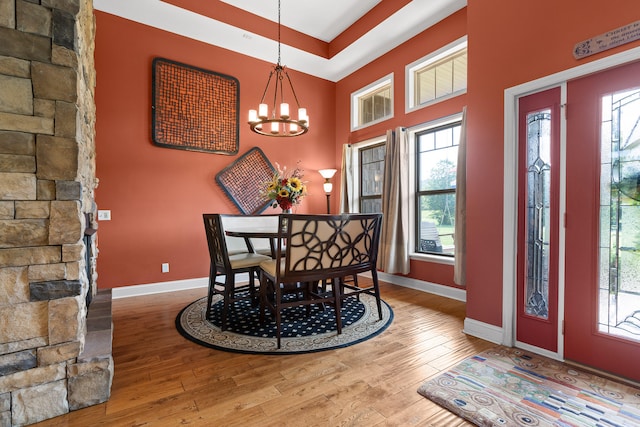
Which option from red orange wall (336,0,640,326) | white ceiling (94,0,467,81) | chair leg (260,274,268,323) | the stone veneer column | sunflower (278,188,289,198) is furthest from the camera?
white ceiling (94,0,467,81)

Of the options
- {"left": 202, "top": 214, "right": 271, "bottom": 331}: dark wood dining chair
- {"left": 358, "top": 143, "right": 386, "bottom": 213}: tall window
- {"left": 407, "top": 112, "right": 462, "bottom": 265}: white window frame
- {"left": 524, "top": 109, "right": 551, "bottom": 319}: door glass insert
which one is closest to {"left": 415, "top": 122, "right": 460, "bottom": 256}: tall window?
{"left": 407, "top": 112, "right": 462, "bottom": 265}: white window frame

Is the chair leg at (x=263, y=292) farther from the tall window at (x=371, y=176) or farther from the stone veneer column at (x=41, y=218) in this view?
the tall window at (x=371, y=176)

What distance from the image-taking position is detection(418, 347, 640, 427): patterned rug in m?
1.51

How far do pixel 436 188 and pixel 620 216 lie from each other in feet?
7.10

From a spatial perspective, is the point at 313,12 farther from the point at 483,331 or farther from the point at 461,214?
the point at 483,331

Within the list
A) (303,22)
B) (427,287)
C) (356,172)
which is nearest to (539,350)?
(427,287)

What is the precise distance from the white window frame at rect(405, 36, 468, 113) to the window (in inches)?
12.5

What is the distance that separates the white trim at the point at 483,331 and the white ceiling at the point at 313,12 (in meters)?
3.86

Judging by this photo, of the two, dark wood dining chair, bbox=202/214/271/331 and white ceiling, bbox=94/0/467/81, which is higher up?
white ceiling, bbox=94/0/467/81

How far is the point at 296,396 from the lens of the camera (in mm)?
1696

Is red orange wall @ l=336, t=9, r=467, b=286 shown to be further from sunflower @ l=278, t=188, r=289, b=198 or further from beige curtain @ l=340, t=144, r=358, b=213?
sunflower @ l=278, t=188, r=289, b=198

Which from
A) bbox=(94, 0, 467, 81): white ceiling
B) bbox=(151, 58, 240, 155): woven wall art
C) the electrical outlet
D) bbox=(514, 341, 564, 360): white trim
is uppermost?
bbox=(94, 0, 467, 81): white ceiling

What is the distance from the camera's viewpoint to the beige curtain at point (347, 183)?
5.01 m

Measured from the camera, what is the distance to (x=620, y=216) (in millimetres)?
1859
